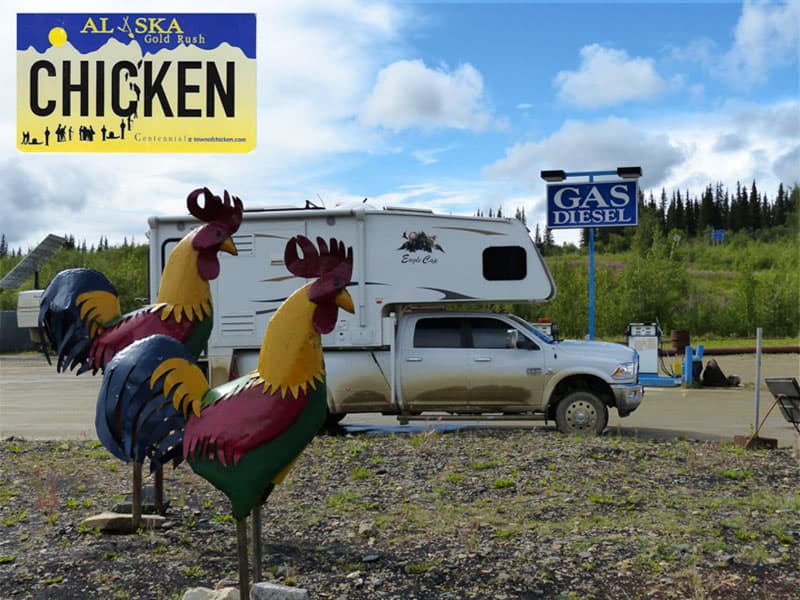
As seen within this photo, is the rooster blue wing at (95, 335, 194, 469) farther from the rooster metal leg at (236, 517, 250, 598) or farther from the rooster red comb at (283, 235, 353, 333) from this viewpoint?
the rooster red comb at (283, 235, 353, 333)

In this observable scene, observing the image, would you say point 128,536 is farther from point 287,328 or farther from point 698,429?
point 698,429

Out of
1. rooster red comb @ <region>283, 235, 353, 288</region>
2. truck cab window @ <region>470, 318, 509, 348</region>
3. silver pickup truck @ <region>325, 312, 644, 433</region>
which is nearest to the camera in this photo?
rooster red comb @ <region>283, 235, 353, 288</region>

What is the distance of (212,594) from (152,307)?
8.41ft

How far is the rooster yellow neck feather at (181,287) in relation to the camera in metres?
6.30

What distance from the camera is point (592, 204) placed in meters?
16.9

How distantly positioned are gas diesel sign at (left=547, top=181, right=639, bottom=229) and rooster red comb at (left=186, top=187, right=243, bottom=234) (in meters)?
12.1

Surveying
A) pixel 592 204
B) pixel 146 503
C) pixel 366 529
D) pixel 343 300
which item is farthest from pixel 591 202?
pixel 343 300

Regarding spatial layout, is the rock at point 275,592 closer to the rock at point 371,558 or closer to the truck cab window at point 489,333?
the rock at point 371,558

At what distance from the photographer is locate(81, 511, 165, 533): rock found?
6.53m

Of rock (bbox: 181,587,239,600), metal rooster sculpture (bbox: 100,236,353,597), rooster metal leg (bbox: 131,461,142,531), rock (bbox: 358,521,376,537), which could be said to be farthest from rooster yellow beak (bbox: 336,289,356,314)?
rooster metal leg (bbox: 131,461,142,531)

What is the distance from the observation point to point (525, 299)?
1168 cm

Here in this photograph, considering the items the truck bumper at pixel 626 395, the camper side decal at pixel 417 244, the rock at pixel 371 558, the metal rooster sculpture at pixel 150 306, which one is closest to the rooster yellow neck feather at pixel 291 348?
the metal rooster sculpture at pixel 150 306

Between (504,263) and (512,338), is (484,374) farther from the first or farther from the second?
(504,263)

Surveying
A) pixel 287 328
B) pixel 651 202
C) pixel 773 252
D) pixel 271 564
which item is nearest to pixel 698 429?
pixel 271 564
